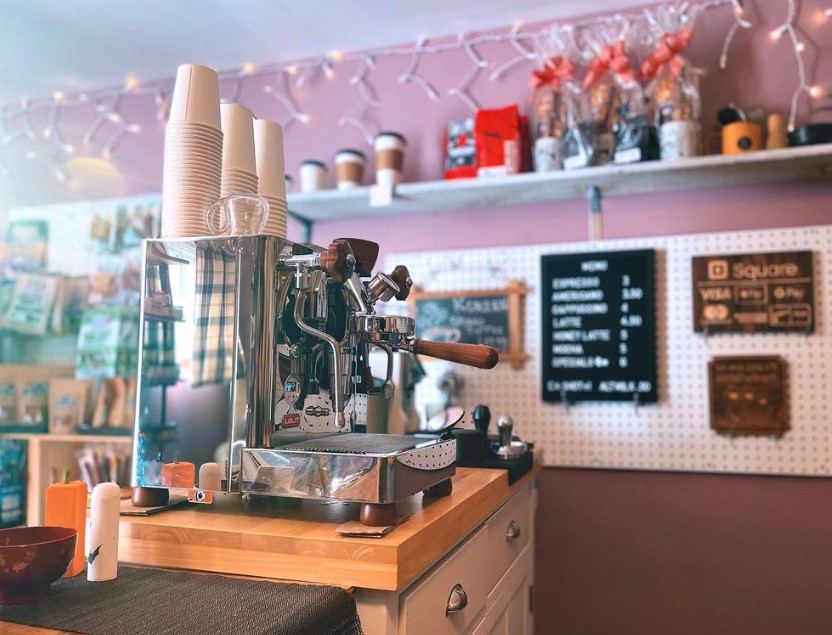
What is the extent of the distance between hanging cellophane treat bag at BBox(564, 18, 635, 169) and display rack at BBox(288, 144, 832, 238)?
9 cm

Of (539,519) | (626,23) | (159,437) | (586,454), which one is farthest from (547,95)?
(159,437)

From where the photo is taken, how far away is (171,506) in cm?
117

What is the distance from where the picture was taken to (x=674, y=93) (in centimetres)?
226

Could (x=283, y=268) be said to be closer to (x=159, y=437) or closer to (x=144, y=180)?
(x=159, y=437)

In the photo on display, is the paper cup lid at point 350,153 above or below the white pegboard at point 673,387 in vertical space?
above

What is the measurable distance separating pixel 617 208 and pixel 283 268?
1.72 meters

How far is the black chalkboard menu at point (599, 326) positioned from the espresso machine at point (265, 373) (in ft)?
4.34

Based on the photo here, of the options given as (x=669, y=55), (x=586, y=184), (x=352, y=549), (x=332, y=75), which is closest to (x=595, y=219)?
(x=586, y=184)

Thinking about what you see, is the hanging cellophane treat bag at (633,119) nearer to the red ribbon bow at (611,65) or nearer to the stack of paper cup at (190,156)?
the red ribbon bow at (611,65)

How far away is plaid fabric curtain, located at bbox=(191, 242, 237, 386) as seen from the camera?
3.62ft

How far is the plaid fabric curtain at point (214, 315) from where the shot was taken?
1.10 meters

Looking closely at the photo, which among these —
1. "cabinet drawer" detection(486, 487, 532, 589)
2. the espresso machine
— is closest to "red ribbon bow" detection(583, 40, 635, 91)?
"cabinet drawer" detection(486, 487, 532, 589)

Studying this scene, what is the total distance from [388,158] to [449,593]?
179cm

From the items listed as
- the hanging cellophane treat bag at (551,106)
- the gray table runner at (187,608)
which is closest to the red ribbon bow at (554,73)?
the hanging cellophane treat bag at (551,106)
